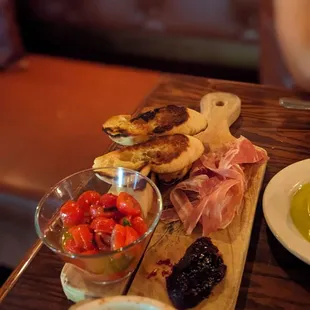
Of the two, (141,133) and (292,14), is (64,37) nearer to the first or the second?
(292,14)

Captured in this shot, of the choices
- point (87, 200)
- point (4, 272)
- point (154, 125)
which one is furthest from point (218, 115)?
point (4, 272)

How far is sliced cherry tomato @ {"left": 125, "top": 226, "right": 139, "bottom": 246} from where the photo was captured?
0.78 metres

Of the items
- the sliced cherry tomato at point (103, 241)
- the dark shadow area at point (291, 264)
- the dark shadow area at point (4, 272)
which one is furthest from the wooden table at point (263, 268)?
the dark shadow area at point (4, 272)

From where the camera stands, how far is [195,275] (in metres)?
0.77

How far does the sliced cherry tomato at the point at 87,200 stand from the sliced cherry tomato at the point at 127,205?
4 cm

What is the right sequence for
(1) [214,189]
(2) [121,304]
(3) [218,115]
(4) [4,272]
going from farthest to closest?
(4) [4,272] → (3) [218,115] → (1) [214,189] → (2) [121,304]

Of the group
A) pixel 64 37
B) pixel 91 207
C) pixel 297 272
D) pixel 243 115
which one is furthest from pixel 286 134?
pixel 64 37

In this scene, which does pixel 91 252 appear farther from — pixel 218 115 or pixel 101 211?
pixel 218 115

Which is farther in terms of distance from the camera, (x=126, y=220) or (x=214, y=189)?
(x=214, y=189)

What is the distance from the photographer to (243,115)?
3.95 feet

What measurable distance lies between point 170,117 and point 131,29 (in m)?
1.19

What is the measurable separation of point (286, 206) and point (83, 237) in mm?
345

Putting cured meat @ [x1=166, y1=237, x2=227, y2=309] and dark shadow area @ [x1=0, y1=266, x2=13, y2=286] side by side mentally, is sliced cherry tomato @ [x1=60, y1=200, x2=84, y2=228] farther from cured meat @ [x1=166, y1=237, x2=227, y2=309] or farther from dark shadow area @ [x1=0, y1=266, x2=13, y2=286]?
dark shadow area @ [x1=0, y1=266, x2=13, y2=286]

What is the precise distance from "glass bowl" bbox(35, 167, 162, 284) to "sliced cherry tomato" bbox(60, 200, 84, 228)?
0.02 metres
